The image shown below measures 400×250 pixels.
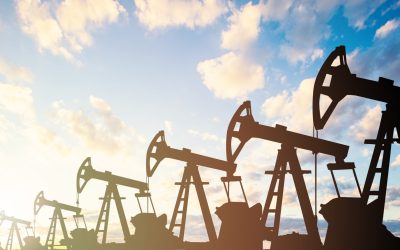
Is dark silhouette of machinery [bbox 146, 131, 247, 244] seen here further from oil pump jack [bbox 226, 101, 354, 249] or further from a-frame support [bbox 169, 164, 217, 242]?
oil pump jack [bbox 226, 101, 354, 249]

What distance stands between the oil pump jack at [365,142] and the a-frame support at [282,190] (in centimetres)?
79

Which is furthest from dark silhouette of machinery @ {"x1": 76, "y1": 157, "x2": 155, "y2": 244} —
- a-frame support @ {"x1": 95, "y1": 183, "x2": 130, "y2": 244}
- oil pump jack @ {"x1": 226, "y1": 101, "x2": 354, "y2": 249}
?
oil pump jack @ {"x1": 226, "y1": 101, "x2": 354, "y2": 249}

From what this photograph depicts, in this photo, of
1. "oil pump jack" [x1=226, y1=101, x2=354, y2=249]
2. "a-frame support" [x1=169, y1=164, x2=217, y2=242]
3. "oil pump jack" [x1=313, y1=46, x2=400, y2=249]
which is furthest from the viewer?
"a-frame support" [x1=169, y1=164, x2=217, y2=242]

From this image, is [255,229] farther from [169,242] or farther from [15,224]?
[15,224]

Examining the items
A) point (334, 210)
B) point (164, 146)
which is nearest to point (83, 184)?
point (164, 146)

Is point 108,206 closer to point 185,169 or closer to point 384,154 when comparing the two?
point 185,169

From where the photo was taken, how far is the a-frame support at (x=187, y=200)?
10781 millimetres

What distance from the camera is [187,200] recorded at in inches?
439

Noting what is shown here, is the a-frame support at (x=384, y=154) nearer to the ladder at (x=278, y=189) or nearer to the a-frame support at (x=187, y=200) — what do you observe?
the ladder at (x=278, y=189)

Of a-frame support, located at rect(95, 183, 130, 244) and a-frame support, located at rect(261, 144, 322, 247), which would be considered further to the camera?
a-frame support, located at rect(95, 183, 130, 244)

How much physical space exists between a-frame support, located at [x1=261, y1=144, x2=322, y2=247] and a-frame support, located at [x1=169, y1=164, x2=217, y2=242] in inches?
135

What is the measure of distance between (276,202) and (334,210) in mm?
1737

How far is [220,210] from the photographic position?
24.4 ft

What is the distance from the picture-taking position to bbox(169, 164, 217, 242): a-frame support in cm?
1078
